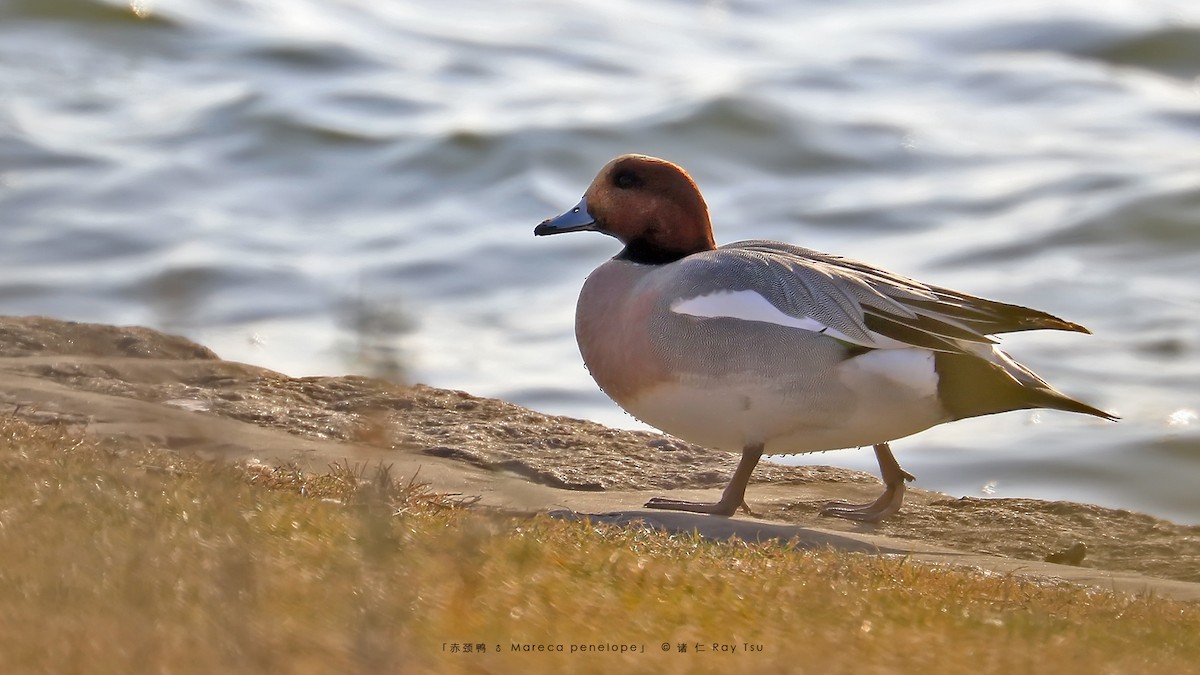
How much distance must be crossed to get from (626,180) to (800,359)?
120 cm

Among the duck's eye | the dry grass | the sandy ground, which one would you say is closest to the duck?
the sandy ground

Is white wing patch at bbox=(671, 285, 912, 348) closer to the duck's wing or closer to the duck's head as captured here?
the duck's wing

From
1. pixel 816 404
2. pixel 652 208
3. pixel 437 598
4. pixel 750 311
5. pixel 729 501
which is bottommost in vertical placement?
pixel 437 598

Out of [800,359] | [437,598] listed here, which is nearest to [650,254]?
[800,359]

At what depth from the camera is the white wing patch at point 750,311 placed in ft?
16.6

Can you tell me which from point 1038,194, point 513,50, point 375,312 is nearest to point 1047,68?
point 1038,194

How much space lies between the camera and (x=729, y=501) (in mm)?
5039

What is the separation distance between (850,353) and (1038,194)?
9.10 meters

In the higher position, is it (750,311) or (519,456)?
(750,311)

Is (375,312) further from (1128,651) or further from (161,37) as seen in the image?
(161,37)

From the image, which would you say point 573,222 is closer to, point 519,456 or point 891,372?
point 519,456

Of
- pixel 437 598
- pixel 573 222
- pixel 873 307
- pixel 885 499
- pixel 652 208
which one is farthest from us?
pixel 573 222

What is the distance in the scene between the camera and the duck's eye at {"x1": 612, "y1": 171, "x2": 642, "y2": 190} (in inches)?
233

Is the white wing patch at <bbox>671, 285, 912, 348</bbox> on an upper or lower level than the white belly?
upper
